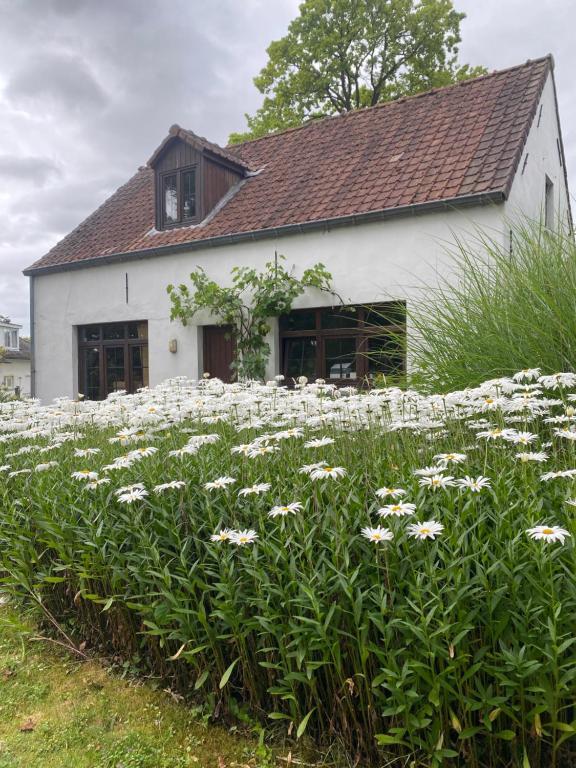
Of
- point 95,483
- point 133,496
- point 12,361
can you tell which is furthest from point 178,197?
point 12,361

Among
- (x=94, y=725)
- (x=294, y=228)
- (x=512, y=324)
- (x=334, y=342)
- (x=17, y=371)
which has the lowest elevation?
(x=94, y=725)

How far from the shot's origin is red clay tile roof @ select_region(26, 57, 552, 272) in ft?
30.2

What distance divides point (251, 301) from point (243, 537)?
8876mm

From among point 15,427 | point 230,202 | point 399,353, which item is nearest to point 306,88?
point 230,202

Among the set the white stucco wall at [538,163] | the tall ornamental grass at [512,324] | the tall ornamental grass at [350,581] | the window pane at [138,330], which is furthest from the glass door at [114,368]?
the tall ornamental grass at [350,581]

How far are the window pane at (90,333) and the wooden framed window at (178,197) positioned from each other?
3072mm

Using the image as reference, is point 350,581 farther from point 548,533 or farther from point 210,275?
point 210,275

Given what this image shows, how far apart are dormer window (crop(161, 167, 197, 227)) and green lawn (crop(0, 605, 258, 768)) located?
424 inches

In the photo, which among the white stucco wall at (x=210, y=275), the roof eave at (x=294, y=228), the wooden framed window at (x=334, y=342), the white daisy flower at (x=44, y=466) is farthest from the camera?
the wooden framed window at (x=334, y=342)

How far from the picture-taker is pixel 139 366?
42.2 ft

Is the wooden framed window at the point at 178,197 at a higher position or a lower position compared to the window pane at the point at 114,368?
higher

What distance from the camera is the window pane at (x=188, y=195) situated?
40.8 ft

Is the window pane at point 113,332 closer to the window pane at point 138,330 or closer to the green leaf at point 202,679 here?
the window pane at point 138,330

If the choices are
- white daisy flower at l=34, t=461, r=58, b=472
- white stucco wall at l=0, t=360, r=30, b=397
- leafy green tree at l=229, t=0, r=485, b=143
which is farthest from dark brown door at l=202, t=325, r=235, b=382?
white stucco wall at l=0, t=360, r=30, b=397
